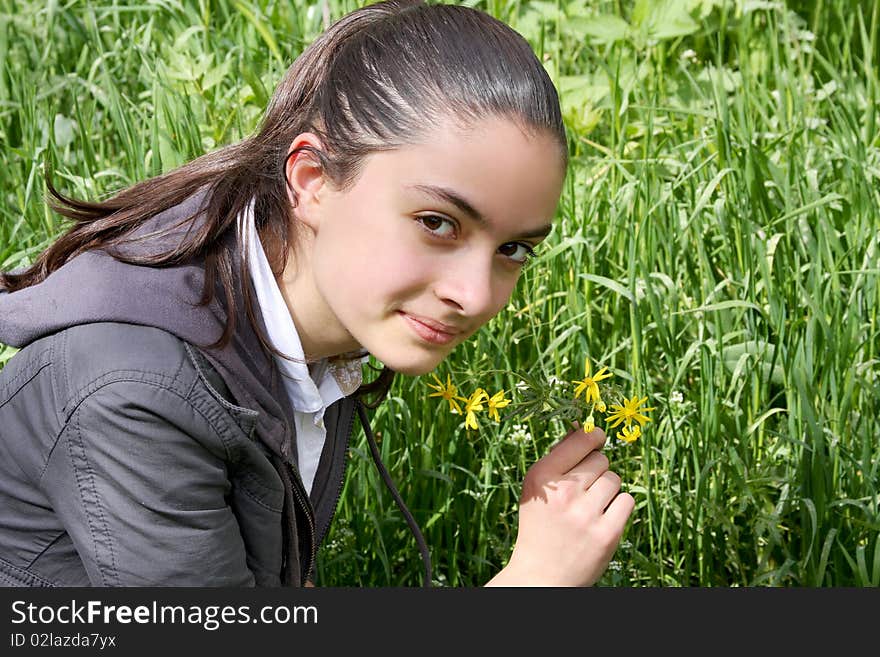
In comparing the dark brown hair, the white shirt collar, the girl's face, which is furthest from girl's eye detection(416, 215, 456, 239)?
the white shirt collar

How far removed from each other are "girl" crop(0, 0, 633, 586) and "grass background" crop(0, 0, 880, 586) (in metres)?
0.40

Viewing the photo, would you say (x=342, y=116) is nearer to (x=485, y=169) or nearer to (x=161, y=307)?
(x=485, y=169)

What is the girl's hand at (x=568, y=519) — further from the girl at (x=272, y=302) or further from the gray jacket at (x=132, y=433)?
the gray jacket at (x=132, y=433)

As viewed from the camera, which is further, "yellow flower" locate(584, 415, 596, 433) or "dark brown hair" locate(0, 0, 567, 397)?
"yellow flower" locate(584, 415, 596, 433)

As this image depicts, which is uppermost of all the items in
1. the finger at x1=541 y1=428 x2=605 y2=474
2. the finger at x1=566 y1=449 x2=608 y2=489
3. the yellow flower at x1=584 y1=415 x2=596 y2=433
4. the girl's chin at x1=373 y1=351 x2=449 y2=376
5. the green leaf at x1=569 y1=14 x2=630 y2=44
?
the green leaf at x1=569 y1=14 x2=630 y2=44

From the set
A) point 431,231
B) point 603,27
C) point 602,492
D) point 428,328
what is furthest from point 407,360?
point 603,27

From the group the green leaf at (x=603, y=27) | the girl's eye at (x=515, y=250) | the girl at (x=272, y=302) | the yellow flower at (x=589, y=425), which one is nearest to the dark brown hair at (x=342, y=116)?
the girl at (x=272, y=302)

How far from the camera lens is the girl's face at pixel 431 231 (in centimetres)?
148

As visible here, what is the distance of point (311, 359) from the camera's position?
1797mm

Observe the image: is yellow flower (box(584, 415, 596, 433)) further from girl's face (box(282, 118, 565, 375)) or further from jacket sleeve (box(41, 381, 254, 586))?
jacket sleeve (box(41, 381, 254, 586))

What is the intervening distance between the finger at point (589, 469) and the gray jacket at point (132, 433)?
0.42 metres

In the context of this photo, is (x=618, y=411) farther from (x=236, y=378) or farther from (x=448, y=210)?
(x=236, y=378)

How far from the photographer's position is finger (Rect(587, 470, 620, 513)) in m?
1.75

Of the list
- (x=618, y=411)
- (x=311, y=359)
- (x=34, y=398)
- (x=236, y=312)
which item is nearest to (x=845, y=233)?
(x=618, y=411)
